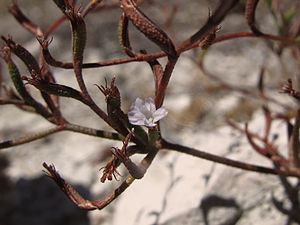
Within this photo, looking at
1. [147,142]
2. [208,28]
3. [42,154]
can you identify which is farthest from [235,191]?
[42,154]

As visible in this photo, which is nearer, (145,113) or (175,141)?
(145,113)

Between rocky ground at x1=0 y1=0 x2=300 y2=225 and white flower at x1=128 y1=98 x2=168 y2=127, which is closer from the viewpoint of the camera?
white flower at x1=128 y1=98 x2=168 y2=127

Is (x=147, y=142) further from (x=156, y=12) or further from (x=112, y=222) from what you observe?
(x=156, y=12)

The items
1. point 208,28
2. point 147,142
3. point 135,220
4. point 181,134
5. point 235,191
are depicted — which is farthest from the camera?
point 181,134

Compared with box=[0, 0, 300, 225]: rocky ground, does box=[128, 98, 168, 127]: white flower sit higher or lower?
higher

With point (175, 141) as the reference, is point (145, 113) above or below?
above
